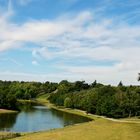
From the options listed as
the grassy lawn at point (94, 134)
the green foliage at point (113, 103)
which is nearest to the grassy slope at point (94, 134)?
the grassy lawn at point (94, 134)

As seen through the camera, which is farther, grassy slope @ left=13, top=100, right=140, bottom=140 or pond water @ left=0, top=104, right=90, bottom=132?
pond water @ left=0, top=104, right=90, bottom=132

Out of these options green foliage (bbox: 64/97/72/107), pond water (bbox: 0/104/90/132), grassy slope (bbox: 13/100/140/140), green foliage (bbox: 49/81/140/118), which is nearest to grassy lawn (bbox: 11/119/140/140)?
grassy slope (bbox: 13/100/140/140)

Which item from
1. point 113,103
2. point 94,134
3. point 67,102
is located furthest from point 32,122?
point 67,102

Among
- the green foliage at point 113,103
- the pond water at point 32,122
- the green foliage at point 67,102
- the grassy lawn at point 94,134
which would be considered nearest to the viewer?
the grassy lawn at point 94,134

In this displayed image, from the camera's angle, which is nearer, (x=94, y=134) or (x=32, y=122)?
(x=94, y=134)

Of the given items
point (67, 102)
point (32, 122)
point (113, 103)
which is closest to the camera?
point (32, 122)

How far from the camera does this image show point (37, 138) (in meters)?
59.2

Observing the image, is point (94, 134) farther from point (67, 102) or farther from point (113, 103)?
point (67, 102)

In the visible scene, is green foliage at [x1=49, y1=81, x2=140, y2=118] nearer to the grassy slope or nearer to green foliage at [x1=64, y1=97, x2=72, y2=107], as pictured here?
green foliage at [x1=64, y1=97, x2=72, y2=107]

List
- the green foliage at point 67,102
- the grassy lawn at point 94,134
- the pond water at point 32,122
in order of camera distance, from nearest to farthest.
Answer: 1. the grassy lawn at point 94,134
2. the pond water at point 32,122
3. the green foliage at point 67,102

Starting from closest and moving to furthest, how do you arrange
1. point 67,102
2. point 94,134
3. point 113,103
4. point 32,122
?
1. point 94,134
2. point 32,122
3. point 113,103
4. point 67,102

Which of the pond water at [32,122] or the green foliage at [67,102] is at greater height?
the green foliage at [67,102]

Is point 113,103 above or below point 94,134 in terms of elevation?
above

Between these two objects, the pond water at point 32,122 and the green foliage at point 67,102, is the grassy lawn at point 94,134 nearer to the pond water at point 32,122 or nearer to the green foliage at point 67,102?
the pond water at point 32,122
